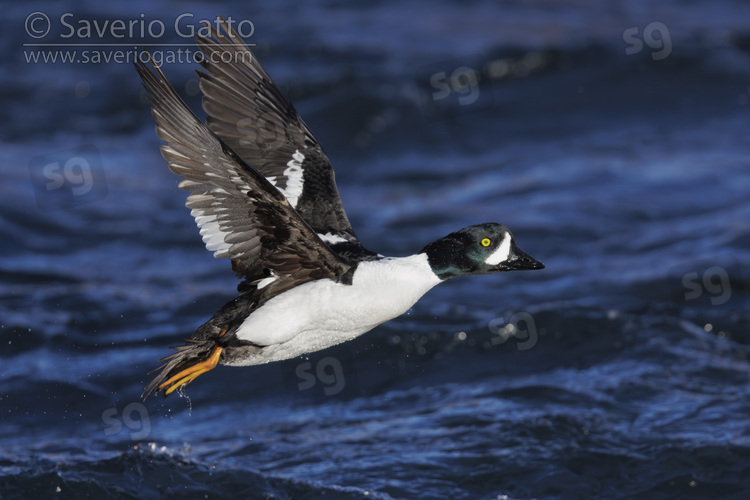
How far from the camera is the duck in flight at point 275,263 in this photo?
5.17m

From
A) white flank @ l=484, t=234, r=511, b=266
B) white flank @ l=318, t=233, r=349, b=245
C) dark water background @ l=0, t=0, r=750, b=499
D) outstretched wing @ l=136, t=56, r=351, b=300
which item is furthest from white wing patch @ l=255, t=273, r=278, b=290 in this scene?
dark water background @ l=0, t=0, r=750, b=499

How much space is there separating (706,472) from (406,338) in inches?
124

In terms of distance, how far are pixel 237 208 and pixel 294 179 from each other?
1443 millimetres

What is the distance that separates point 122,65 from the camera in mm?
15797

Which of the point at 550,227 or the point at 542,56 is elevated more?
the point at 542,56

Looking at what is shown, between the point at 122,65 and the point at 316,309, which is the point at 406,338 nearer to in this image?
the point at 316,309

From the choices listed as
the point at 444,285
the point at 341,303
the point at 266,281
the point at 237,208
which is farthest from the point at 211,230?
the point at 444,285

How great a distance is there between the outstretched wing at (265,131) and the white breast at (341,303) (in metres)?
0.79

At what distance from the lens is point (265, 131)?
6.92m

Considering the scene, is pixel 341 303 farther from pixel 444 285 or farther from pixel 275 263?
pixel 444 285

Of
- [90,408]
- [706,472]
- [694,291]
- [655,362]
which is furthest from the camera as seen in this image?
[694,291]

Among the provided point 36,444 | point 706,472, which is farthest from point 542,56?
point 36,444

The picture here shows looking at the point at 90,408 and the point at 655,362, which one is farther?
the point at 655,362

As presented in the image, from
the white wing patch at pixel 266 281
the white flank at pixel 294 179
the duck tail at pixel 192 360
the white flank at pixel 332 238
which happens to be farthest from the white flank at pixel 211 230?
the white flank at pixel 294 179
